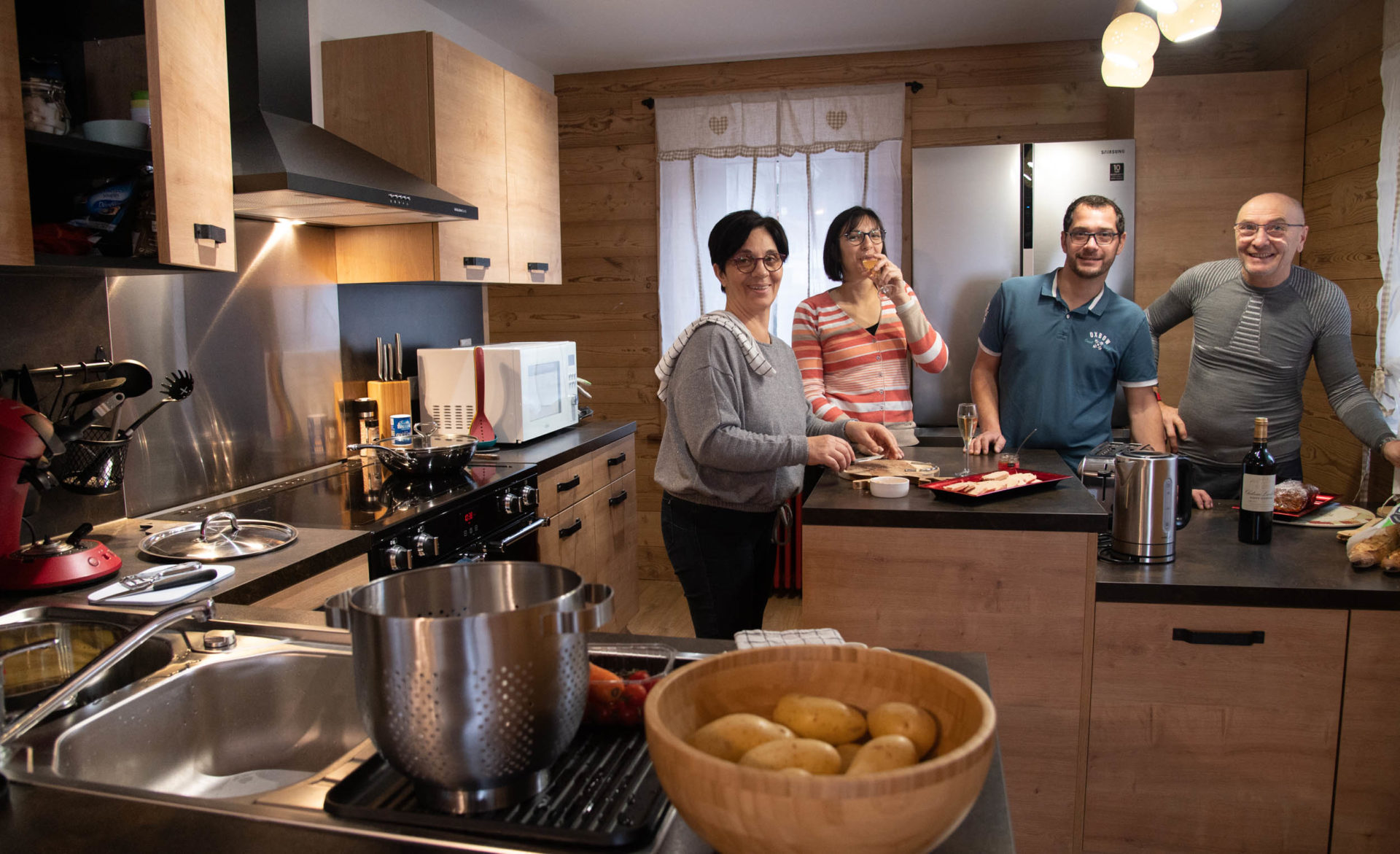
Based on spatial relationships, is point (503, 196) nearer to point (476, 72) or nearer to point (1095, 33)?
point (476, 72)

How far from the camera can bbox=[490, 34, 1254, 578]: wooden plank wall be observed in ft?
14.1

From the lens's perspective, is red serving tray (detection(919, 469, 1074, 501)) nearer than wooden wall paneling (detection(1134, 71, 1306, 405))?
Yes

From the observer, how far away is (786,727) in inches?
30.8

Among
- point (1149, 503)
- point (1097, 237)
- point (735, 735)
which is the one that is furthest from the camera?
point (1097, 237)

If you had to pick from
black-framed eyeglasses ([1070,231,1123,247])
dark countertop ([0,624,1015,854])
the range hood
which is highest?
the range hood

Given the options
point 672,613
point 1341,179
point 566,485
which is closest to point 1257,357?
point 1341,179

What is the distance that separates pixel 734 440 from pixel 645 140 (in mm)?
2989

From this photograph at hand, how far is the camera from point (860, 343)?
301 cm

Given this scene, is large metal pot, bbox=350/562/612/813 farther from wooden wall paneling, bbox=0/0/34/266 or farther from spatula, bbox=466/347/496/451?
spatula, bbox=466/347/496/451

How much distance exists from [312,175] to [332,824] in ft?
6.44

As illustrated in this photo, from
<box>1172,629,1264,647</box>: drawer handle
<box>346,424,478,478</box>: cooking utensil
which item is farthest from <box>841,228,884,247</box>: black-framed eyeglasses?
<box>1172,629,1264,647</box>: drawer handle

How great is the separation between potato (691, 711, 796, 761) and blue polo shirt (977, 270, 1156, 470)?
2299 mm

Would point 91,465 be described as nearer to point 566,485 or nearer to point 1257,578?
point 566,485

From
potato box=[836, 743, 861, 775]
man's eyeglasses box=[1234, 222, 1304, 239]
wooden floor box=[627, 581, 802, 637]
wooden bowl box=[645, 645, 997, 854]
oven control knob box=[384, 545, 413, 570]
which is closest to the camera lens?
wooden bowl box=[645, 645, 997, 854]
